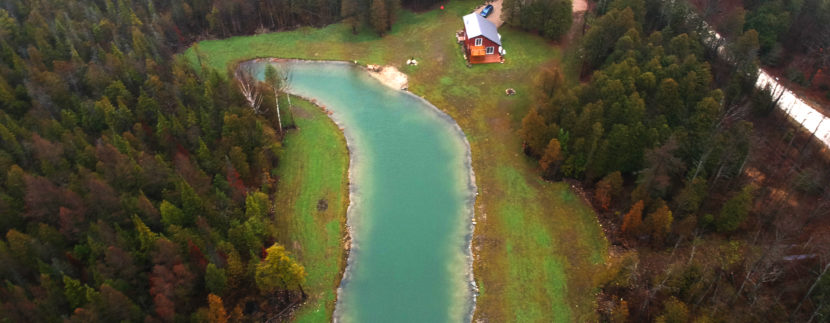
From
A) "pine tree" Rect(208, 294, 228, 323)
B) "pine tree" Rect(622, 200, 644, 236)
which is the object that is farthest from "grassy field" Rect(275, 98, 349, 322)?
"pine tree" Rect(622, 200, 644, 236)

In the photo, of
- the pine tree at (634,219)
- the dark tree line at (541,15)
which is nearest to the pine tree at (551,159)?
the pine tree at (634,219)

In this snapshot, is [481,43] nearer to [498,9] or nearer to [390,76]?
[390,76]

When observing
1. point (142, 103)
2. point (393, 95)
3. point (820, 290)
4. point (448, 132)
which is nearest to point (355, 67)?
point (393, 95)

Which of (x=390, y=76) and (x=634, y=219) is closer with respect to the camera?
(x=634, y=219)

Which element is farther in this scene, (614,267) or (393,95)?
(393,95)

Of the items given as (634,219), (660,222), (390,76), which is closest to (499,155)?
(634,219)

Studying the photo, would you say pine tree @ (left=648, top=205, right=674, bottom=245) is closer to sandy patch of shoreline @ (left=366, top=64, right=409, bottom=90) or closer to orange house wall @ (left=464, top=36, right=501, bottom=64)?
orange house wall @ (left=464, top=36, right=501, bottom=64)

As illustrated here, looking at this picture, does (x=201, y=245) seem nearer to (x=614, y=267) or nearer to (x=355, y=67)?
(x=614, y=267)
